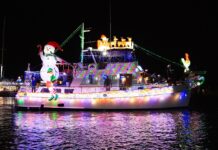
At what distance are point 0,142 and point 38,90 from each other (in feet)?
63.6

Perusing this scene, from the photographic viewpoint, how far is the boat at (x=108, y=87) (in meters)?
38.1

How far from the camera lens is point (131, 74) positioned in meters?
40.2

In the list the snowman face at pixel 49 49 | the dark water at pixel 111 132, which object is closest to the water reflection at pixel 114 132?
the dark water at pixel 111 132

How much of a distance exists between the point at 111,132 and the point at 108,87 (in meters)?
14.9

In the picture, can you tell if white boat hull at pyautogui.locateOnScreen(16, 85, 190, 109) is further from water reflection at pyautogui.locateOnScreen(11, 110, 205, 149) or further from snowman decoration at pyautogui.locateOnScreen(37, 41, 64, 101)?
water reflection at pyautogui.locateOnScreen(11, 110, 205, 149)

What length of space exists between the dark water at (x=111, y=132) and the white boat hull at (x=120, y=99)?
4.21 metres

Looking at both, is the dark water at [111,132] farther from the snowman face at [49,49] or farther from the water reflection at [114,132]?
the snowman face at [49,49]

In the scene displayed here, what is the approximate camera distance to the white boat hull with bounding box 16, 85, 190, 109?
1491 inches

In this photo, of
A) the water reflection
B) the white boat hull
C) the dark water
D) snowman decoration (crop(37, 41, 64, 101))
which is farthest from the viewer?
snowman decoration (crop(37, 41, 64, 101))

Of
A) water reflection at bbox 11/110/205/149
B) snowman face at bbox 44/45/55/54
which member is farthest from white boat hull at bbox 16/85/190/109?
snowman face at bbox 44/45/55/54

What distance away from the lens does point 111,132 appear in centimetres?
2431

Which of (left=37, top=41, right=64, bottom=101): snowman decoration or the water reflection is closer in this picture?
the water reflection

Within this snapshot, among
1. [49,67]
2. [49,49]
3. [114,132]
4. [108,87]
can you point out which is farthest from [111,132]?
[49,49]

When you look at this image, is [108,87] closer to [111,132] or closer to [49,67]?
[49,67]
